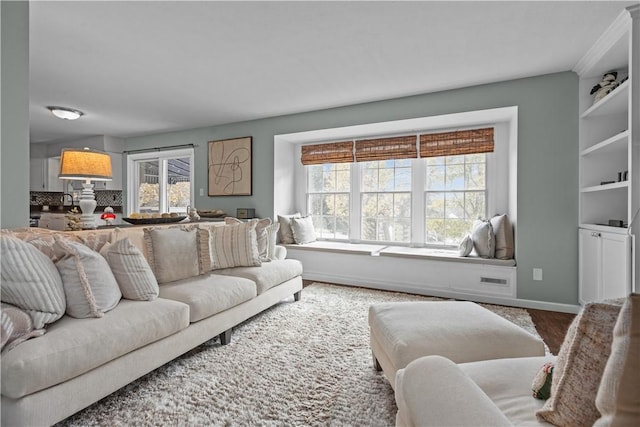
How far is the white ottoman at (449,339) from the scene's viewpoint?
4.82ft

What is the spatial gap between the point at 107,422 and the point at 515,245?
375 cm

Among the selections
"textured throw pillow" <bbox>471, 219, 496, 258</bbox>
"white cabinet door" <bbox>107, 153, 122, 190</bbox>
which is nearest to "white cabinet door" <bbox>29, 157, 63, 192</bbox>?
"white cabinet door" <bbox>107, 153, 122, 190</bbox>

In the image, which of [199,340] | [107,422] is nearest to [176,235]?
[199,340]

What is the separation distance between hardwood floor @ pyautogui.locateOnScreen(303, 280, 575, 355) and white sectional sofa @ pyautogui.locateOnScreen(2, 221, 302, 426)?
2.40 m

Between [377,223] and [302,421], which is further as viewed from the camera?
[377,223]

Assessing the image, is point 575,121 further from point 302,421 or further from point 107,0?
point 107,0

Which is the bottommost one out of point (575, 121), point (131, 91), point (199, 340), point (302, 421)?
point (302, 421)

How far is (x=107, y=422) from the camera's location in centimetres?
152

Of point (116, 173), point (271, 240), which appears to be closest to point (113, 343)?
point (271, 240)

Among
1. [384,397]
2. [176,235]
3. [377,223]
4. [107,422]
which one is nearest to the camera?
[107,422]

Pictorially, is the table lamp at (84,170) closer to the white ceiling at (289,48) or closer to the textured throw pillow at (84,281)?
the textured throw pillow at (84,281)

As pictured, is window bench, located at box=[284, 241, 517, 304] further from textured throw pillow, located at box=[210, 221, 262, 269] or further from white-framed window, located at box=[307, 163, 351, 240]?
textured throw pillow, located at box=[210, 221, 262, 269]

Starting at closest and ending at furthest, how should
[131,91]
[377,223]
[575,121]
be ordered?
1. [575,121]
2. [131,91]
3. [377,223]

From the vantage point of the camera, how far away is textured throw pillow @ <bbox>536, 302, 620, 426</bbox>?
676 mm
